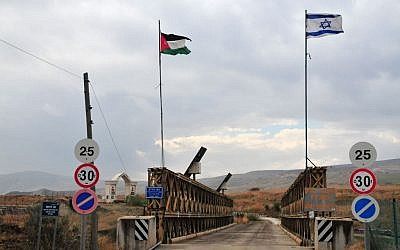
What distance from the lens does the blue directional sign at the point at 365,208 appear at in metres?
12.6

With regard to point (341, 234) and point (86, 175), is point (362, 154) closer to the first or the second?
point (86, 175)

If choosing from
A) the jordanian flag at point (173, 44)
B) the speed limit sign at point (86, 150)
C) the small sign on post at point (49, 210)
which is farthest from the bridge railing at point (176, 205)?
the speed limit sign at point (86, 150)

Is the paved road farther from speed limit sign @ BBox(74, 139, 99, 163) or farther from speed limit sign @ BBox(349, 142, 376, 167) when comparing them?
speed limit sign @ BBox(349, 142, 376, 167)

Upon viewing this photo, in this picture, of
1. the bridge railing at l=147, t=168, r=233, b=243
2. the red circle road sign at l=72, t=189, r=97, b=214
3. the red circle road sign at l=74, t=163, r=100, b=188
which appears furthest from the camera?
the bridge railing at l=147, t=168, r=233, b=243

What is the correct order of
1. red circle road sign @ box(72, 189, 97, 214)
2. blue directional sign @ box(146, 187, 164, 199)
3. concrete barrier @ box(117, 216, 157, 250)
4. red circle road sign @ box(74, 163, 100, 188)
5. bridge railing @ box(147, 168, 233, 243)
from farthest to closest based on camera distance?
1. bridge railing @ box(147, 168, 233, 243)
2. blue directional sign @ box(146, 187, 164, 199)
3. concrete barrier @ box(117, 216, 157, 250)
4. red circle road sign @ box(74, 163, 100, 188)
5. red circle road sign @ box(72, 189, 97, 214)

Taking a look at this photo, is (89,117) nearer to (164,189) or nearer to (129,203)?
(164,189)

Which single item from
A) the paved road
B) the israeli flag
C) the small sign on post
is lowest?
the paved road

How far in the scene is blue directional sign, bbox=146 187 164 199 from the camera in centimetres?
2286

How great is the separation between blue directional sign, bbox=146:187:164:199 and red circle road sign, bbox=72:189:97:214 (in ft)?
30.4

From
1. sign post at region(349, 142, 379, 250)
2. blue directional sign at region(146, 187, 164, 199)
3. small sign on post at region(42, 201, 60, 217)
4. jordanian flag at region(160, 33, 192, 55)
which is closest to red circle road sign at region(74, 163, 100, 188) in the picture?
small sign on post at region(42, 201, 60, 217)

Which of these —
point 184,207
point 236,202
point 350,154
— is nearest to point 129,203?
point 184,207

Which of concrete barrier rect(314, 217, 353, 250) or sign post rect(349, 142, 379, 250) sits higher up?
sign post rect(349, 142, 379, 250)

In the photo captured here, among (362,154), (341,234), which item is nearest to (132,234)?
(341,234)

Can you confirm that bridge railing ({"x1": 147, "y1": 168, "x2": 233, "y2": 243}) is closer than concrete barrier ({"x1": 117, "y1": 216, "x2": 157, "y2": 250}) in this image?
No
